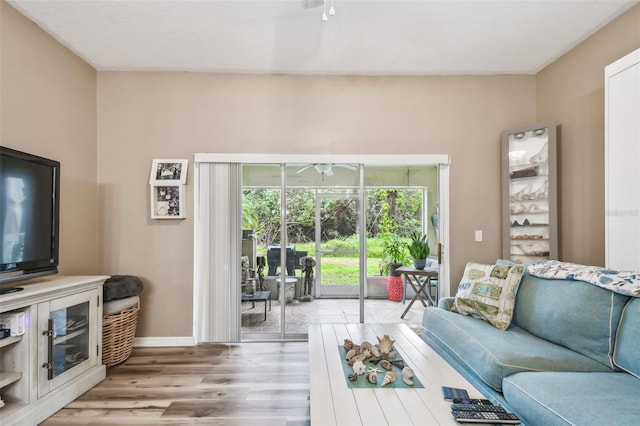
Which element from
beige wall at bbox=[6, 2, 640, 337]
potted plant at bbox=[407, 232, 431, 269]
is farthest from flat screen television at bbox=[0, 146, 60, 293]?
potted plant at bbox=[407, 232, 431, 269]

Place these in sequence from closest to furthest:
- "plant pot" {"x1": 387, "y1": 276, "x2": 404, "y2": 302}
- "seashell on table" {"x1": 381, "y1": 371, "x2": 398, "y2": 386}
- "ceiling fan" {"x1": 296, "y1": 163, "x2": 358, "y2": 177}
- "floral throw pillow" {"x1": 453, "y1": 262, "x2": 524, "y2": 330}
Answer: "seashell on table" {"x1": 381, "y1": 371, "x2": 398, "y2": 386} → "floral throw pillow" {"x1": 453, "y1": 262, "x2": 524, "y2": 330} → "ceiling fan" {"x1": 296, "y1": 163, "x2": 358, "y2": 177} → "plant pot" {"x1": 387, "y1": 276, "x2": 404, "y2": 302}

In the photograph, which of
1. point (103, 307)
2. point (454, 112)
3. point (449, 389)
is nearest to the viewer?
point (449, 389)

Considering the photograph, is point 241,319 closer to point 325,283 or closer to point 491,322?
point 325,283

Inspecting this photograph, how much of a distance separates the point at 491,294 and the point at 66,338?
125 inches

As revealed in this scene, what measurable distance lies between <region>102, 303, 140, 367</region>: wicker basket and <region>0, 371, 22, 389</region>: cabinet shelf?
2.79 feet

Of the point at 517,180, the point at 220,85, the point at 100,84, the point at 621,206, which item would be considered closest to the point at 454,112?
the point at 517,180

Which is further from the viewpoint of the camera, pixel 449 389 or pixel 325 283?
pixel 325 283

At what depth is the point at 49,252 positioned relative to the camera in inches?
97.6

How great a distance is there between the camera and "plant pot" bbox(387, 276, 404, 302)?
3.87 m

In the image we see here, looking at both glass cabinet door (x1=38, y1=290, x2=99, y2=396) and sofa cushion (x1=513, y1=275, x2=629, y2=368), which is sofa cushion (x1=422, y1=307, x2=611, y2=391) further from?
glass cabinet door (x1=38, y1=290, x2=99, y2=396)

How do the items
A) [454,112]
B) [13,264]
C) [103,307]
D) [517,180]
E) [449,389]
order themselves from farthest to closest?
1. [454,112]
2. [517,180]
3. [103,307]
4. [13,264]
5. [449,389]

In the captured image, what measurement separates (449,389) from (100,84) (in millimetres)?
4124

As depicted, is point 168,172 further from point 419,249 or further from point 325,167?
point 419,249

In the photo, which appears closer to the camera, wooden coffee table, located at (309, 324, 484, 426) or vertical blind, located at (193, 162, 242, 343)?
wooden coffee table, located at (309, 324, 484, 426)
